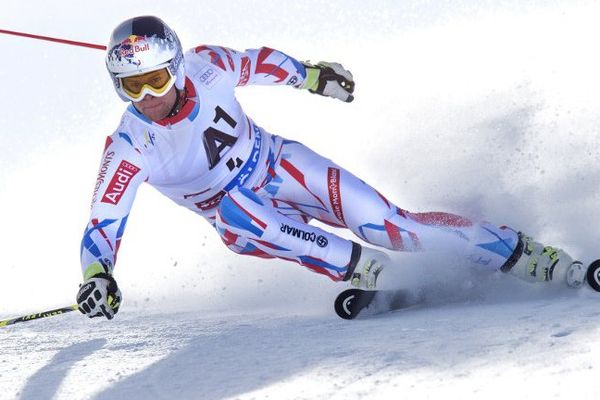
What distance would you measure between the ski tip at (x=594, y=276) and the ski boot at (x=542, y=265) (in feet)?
0.33

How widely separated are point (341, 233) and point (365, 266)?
240 cm

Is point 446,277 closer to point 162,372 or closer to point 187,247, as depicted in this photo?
point 162,372

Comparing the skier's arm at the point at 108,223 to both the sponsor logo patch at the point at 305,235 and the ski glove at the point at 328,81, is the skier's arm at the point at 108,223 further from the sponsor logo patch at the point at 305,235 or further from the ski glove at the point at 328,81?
the ski glove at the point at 328,81

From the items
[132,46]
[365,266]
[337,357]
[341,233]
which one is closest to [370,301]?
[365,266]

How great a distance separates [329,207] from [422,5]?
826 cm

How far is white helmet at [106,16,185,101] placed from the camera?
470cm

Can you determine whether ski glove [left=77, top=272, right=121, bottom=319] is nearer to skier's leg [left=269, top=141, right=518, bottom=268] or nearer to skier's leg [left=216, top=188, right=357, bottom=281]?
skier's leg [left=216, top=188, right=357, bottom=281]

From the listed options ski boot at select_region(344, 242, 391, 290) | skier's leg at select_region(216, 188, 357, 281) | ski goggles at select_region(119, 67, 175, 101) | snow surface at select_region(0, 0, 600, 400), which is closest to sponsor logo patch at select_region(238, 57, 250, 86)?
ski goggles at select_region(119, 67, 175, 101)

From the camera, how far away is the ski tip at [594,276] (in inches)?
180

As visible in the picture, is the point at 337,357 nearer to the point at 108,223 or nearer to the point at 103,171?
the point at 108,223

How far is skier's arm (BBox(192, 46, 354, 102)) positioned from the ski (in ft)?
4.37

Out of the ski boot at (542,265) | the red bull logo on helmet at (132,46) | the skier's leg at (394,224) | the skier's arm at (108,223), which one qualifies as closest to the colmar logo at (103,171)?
the skier's arm at (108,223)

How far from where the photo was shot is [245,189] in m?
4.96

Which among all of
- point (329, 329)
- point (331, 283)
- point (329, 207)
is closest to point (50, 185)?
point (331, 283)
